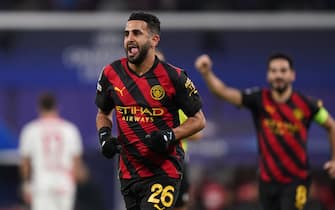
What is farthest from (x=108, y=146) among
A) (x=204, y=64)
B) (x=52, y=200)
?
(x=52, y=200)

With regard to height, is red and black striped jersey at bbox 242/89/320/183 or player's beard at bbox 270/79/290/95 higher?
player's beard at bbox 270/79/290/95

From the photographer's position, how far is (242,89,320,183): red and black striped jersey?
1083 cm

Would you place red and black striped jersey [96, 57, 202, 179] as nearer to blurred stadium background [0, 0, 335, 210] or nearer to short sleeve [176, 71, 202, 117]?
short sleeve [176, 71, 202, 117]

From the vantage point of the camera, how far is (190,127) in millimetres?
8438

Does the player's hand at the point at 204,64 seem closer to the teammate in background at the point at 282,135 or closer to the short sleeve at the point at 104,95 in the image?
the teammate in background at the point at 282,135

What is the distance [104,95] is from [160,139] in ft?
2.39

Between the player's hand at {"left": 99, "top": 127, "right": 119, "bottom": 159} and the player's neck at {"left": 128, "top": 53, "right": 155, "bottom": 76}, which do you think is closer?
the player's hand at {"left": 99, "top": 127, "right": 119, "bottom": 159}

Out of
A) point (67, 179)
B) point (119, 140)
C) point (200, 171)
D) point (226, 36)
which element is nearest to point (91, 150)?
point (200, 171)

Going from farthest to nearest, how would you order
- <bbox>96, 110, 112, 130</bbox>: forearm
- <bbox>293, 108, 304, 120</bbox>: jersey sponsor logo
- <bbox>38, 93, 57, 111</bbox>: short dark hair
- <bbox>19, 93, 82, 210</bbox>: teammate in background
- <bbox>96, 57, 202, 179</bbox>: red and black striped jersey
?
<bbox>19, 93, 82, 210</bbox>: teammate in background
<bbox>38, 93, 57, 111</bbox>: short dark hair
<bbox>293, 108, 304, 120</bbox>: jersey sponsor logo
<bbox>96, 110, 112, 130</bbox>: forearm
<bbox>96, 57, 202, 179</bbox>: red and black striped jersey

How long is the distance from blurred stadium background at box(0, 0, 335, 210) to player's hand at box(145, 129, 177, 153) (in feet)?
33.8

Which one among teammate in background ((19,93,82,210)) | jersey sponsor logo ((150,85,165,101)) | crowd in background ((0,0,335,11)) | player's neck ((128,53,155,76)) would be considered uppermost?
crowd in background ((0,0,335,11))

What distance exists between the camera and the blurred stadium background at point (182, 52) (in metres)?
18.8

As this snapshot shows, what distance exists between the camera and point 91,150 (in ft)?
61.6

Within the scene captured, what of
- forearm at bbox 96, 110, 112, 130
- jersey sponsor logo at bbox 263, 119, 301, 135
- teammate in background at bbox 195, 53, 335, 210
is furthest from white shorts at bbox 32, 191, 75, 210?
forearm at bbox 96, 110, 112, 130
